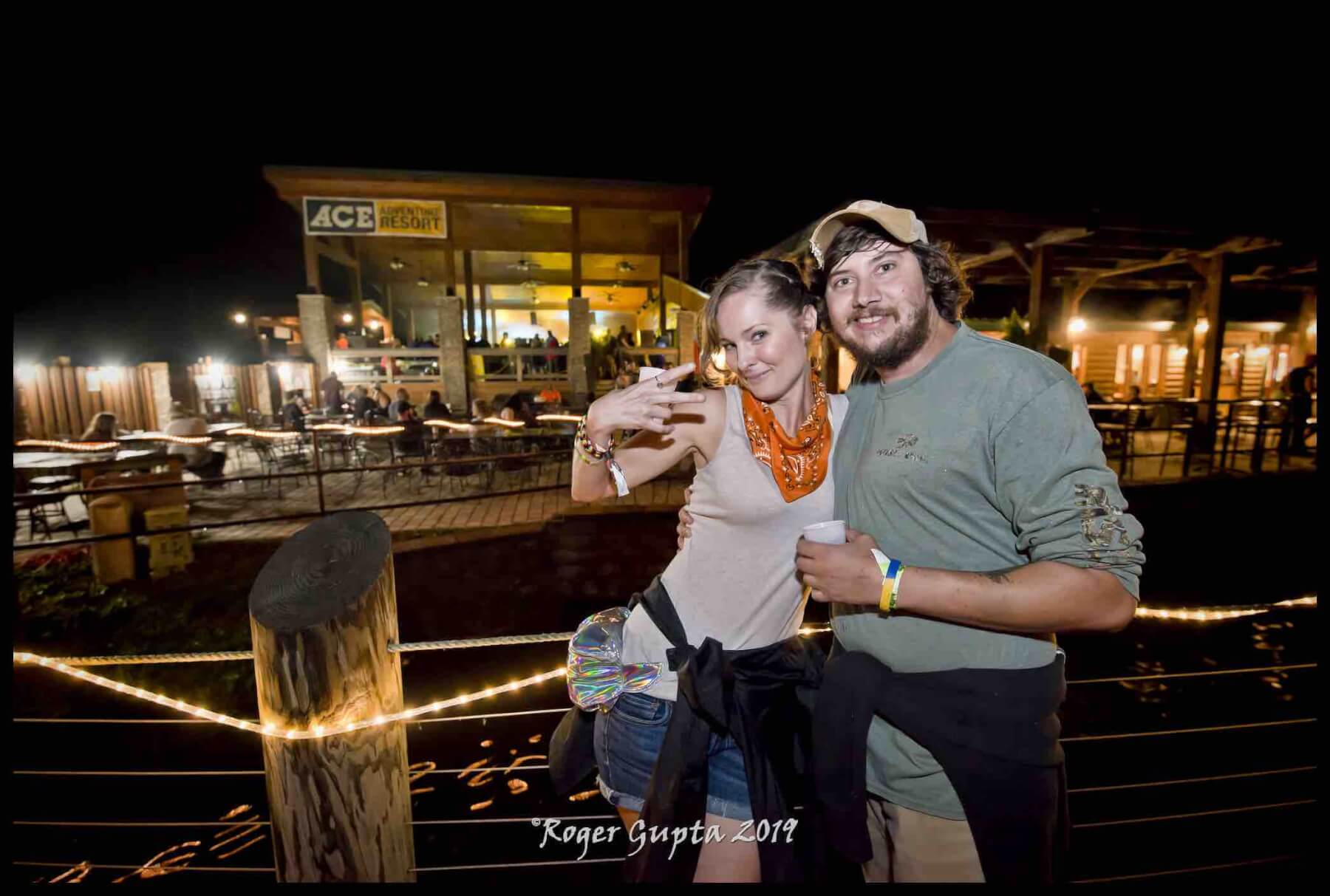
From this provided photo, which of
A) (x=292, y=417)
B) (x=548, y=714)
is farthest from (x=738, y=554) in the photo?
(x=292, y=417)

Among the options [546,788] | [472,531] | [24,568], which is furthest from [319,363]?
[546,788]

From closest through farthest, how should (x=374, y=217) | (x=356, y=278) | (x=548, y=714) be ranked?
(x=548, y=714), (x=374, y=217), (x=356, y=278)

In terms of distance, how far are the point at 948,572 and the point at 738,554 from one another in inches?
22.7

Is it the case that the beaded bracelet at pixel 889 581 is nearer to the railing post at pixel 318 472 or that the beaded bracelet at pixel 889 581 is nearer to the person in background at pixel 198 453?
the railing post at pixel 318 472

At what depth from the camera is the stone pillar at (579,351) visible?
13.8 metres

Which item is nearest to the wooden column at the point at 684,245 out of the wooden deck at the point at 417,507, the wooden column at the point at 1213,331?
the wooden deck at the point at 417,507

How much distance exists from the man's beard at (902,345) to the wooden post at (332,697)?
1597 millimetres

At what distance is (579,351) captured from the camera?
46.0 ft

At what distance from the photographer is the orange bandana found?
5.26 ft

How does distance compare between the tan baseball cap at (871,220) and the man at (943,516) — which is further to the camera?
the tan baseball cap at (871,220)

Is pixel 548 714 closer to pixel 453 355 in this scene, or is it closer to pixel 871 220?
pixel 871 220

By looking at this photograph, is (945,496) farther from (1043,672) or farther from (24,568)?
(24,568)

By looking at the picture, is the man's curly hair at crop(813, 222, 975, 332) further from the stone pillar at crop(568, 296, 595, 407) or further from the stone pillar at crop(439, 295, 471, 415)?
the stone pillar at crop(439, 295, 471, 415)

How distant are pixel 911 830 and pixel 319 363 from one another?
51.2 feet
